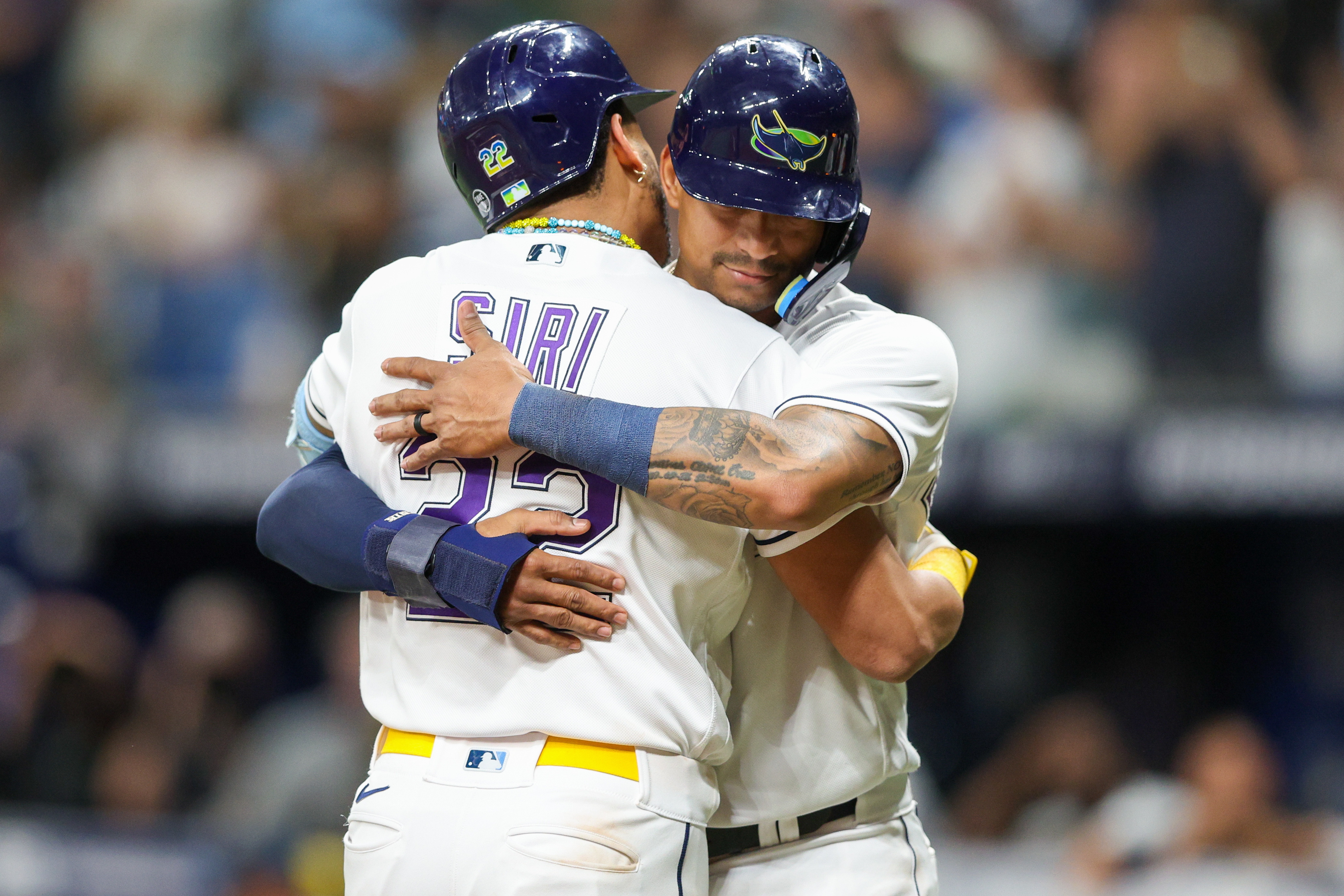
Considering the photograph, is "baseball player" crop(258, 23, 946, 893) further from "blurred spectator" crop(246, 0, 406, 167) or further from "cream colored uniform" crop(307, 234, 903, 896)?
"blurred spectator" crop(246, 0, 406, 167)

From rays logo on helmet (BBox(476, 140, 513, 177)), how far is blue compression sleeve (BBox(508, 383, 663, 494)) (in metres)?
0.49

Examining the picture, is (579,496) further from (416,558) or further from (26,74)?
A: (26,74)

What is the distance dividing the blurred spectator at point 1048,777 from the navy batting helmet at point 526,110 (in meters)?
4.55

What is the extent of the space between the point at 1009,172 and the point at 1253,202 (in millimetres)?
1108

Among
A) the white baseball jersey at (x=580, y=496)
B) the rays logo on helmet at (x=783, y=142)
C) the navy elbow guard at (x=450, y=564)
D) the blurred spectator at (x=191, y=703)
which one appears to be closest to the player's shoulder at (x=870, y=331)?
the white baseball jersey at (x=580, y=496)

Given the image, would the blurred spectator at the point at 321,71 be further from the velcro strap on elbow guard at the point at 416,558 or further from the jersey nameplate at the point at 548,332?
the velcro strap on elbow guard at the point at 416,558

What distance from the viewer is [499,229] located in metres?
2.43

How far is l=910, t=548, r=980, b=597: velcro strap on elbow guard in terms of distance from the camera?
2.44m

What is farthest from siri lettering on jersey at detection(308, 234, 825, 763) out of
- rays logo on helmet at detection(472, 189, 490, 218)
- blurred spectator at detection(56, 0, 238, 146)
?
blurred spectator at detection(56, 0, 238, 146)

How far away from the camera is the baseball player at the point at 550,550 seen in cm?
202

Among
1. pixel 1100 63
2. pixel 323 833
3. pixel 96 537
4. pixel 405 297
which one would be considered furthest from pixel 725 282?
pixel 96 537

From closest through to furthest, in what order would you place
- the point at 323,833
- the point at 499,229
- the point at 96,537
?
the point at 499,229 < the point at 323,833 < the point at 96,537

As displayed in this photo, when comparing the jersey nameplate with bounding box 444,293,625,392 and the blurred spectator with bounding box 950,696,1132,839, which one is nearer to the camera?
the jersey nameplate with bounding box 444,293,625,392

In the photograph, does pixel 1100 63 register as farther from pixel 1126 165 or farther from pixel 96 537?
pixel 96 537
